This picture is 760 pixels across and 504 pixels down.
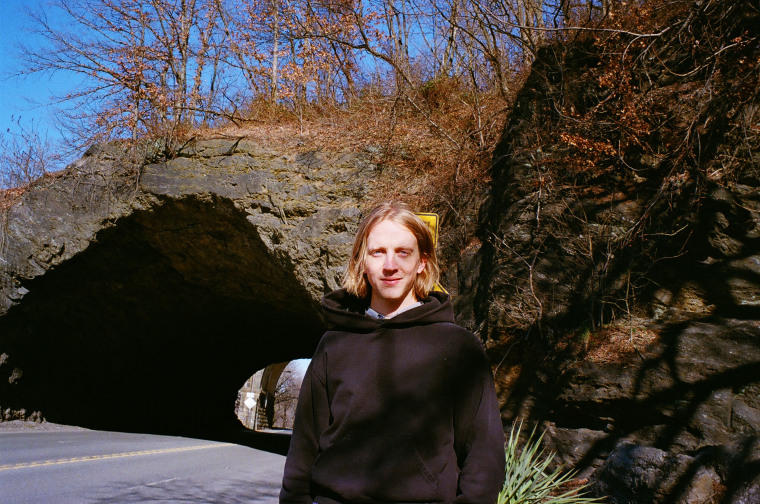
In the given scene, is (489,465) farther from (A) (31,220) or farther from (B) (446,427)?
(A) (31,220)

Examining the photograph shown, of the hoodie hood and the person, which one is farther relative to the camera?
the hoodie hood

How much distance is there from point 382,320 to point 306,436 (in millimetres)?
487

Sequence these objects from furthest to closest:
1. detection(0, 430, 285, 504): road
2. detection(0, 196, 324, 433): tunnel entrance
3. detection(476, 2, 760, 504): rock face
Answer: detection(0, 196, 324, 433): tunnel entrance, detection(0, 430, 285, 504): road, detection(476, 2, 760, 504): rock face

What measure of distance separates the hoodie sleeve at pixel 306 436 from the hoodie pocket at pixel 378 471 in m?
0.11

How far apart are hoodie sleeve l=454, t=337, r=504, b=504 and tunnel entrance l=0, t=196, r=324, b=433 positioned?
9.63 m

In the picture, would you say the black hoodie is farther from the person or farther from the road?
the road

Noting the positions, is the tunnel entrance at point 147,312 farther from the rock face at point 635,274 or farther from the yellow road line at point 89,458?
the rock face at point 635,274

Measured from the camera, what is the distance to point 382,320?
6.15ft

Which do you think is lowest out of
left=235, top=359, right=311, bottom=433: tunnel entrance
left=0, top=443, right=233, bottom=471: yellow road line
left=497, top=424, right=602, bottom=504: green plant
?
left=235, top=359, right=311, bottom=433: tunnel entrance

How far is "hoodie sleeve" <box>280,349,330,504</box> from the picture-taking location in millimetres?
1809

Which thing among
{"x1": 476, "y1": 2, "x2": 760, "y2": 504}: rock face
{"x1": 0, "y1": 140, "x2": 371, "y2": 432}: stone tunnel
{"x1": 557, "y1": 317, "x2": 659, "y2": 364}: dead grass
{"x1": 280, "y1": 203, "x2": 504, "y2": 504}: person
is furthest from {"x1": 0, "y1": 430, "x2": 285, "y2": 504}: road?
{"x1": 280, "y1": 203, "x2": 504, "y2": 504}: person

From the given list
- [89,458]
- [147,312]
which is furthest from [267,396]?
[89,458]

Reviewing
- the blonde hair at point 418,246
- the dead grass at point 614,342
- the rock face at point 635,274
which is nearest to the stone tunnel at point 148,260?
the rock face at point 635,274

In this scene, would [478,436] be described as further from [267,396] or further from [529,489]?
[267,396]
